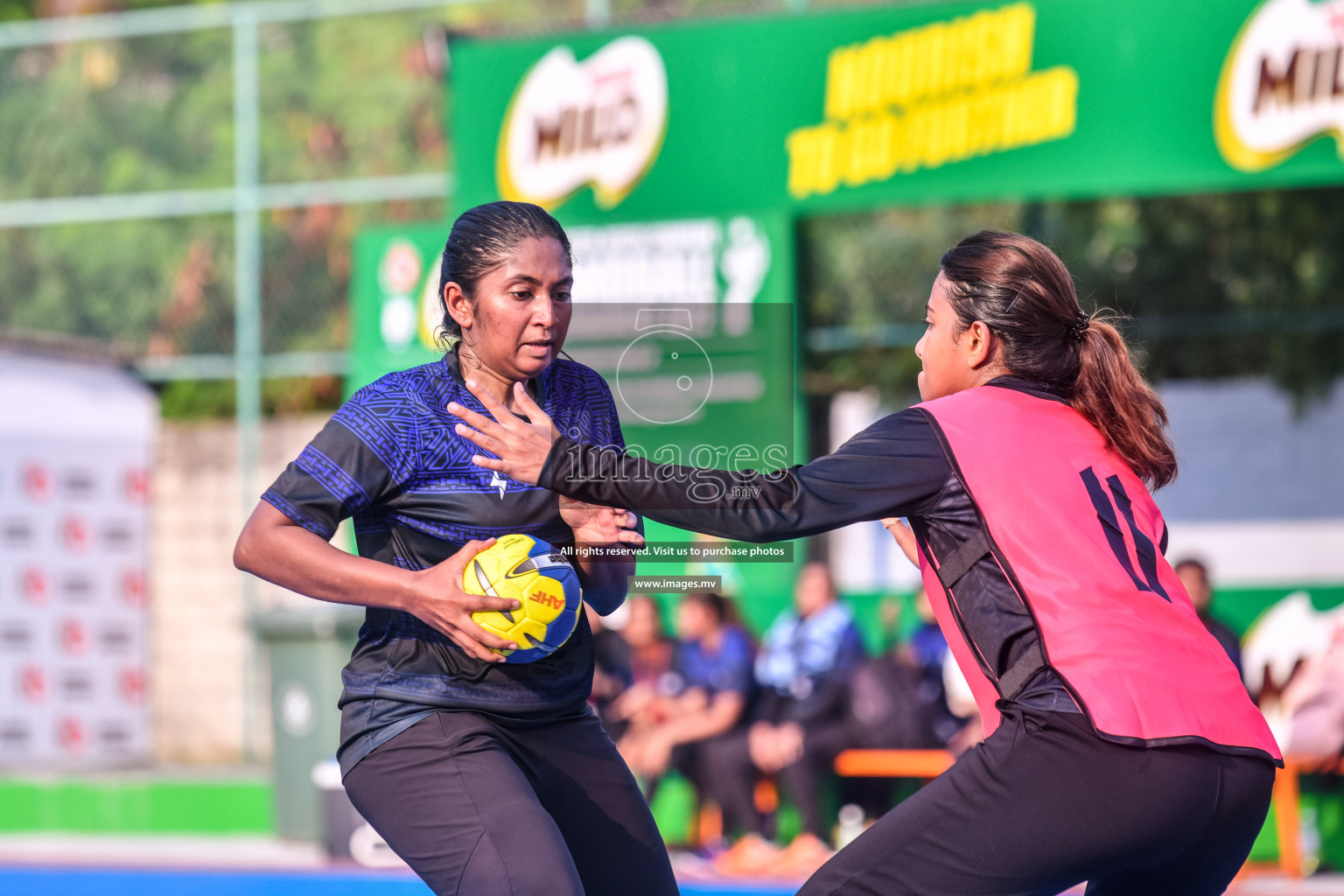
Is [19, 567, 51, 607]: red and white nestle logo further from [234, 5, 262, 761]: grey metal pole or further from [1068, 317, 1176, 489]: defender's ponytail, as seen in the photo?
[1068, 317, 1176, 489]: defender's ponytail

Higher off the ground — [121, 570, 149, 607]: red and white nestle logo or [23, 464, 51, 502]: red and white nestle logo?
[23, 464, 51, 502]: red and white nestle logo

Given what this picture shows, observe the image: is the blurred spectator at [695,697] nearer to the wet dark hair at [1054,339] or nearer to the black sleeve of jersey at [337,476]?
the black sleeve of jersey at [337,476]

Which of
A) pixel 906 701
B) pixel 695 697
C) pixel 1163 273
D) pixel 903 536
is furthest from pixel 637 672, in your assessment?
pixel 1163 273

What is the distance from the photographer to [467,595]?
285cm

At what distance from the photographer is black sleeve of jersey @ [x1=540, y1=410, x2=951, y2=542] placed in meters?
2.67

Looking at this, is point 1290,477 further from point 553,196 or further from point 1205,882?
point 1205,882

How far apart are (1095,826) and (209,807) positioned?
8493 millimetres

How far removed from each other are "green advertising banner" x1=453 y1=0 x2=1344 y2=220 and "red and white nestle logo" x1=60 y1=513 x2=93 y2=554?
3.97 metres

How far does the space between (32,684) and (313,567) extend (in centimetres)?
870

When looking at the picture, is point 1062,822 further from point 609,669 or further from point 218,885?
point 609,669

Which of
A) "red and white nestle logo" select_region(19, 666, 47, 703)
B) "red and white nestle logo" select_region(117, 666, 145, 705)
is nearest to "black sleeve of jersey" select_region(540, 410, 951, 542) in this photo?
"red and white nestle logo" select_region(19, 666, 47, 703)

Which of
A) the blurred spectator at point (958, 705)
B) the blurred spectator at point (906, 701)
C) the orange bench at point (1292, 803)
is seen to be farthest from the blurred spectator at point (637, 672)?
the orange bench at point (1292, 803)

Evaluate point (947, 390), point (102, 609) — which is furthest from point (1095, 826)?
point (102, 609)

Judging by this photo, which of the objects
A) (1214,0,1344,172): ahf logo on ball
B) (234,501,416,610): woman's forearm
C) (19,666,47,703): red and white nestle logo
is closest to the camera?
(234,501,416,610): woman's forearm
